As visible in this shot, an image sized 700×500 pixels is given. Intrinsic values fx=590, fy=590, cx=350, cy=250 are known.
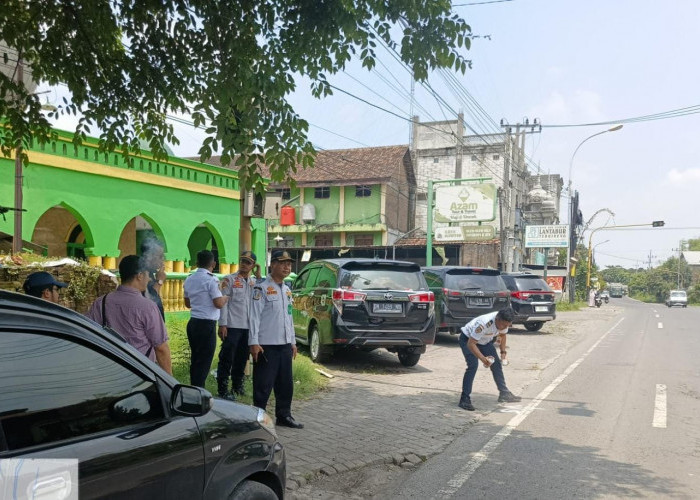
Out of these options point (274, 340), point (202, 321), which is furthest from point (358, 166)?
point (274, 340)

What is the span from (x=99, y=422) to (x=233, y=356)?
4973 millimetres

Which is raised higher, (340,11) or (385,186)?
(385,186)

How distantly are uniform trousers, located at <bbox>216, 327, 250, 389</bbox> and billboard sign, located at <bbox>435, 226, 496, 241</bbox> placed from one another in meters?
27.0

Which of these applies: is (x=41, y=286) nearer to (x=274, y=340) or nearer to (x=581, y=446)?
(x=274, y=340)

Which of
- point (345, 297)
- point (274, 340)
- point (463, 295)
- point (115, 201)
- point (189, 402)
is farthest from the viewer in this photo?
point (463, 295)

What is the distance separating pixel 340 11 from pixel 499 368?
479 cm

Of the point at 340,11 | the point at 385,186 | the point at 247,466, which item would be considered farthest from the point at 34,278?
the point at 385,186

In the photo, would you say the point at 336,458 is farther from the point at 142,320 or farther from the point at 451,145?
the point at 451,145

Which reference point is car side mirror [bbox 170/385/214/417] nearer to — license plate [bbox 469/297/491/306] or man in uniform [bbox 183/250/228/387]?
A: man in uniform [bbox 183/250/228/387]

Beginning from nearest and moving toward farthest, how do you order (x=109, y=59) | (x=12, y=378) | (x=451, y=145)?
(x=12, y=378), (x=109, y=59), (x=451, y=145)

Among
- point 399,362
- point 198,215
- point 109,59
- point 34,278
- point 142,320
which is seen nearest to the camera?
point 142,320

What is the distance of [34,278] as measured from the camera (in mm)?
4449

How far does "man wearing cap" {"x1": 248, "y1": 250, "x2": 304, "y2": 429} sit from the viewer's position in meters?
5.88

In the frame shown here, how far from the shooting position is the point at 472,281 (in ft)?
44.3
